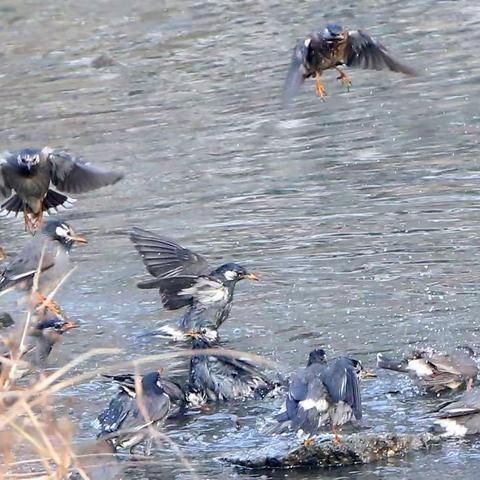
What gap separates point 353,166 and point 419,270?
126 inches

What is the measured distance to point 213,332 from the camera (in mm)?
8875

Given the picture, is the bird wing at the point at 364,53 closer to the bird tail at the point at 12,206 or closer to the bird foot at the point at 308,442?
the bird tail at the point at 12,206

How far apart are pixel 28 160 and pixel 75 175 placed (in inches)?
15.9

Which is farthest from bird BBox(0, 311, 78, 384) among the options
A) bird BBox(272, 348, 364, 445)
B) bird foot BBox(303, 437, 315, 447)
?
bird foot BBox(303, 437, 315, 447)

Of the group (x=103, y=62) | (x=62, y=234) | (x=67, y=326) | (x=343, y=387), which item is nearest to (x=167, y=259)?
(x=62, y=234)

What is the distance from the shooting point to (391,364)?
7664 mm

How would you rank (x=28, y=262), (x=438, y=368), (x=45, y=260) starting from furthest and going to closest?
1. (x=45, y=260)
2. (x=28, y=262)
3. (x=438, y=368)

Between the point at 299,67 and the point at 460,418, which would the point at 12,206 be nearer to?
the point at 299,67

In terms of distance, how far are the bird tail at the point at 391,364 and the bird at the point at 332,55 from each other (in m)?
2.77

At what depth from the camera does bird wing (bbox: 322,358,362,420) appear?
22.8 feet

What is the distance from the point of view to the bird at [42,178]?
978 cm

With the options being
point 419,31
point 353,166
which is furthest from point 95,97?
point 353,166

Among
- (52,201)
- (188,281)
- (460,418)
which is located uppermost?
(52,201)

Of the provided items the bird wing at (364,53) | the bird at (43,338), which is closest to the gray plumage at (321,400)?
the bird at (43,338)
